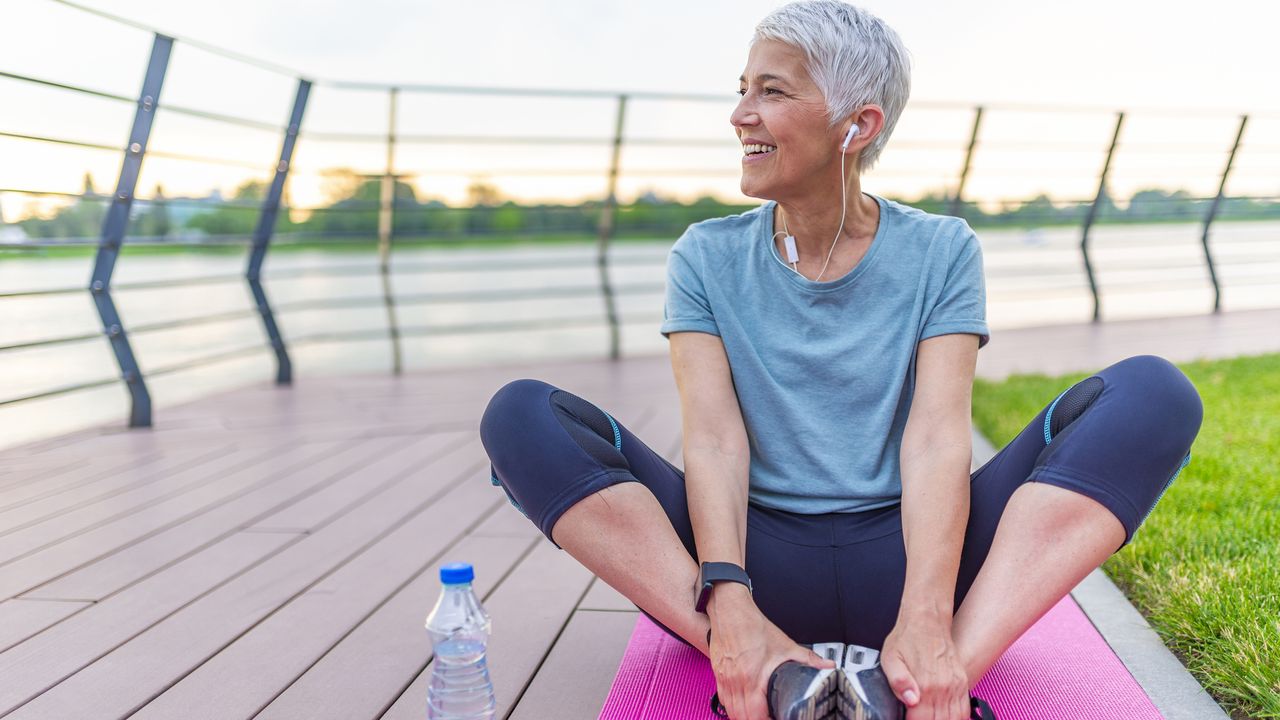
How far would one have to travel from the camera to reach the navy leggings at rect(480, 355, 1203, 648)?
122 centimetres

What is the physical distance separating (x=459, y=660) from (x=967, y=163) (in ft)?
15.3

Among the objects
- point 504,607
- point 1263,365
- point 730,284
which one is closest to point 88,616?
point 504,607

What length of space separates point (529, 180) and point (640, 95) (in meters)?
0.70

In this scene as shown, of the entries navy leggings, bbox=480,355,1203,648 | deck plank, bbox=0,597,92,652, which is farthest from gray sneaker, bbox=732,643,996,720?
deck plank, bbox=0,597,92,652

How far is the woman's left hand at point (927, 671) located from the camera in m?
1.12

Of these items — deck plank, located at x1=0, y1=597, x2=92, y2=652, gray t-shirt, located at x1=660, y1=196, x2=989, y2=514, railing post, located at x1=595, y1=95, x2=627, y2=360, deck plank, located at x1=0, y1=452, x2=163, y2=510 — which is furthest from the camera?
railing post, located at x1=595, y1=95, x2=627, y2=360

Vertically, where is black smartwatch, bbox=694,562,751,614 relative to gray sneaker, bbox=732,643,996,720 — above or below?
above

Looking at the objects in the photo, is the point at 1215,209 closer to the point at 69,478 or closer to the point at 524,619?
the point at 524,619

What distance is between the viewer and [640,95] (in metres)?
4.82

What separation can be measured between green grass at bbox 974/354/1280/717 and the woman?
268 millimetres

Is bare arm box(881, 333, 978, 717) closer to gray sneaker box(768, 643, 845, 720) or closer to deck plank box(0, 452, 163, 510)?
gray sneaker box(768, 643, 845, 720)

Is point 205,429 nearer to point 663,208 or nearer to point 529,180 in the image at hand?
point 529,180

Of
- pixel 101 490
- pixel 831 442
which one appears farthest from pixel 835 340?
pixel 101 490

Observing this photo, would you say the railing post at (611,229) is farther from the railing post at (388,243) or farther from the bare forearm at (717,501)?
the bare forearm at (717,501)
